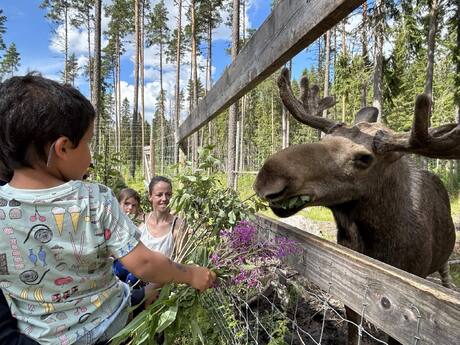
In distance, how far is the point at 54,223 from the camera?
1421 mm

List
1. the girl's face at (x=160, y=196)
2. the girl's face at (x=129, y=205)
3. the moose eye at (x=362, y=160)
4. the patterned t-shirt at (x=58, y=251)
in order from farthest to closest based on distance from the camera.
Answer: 1. the girl's face at (x=129, y=205)
2. the girl's face at (x=160, y=196)
3. the moose eye at (x=362, y=160)
4. the patterned t-shirt at (x=58, y=251)

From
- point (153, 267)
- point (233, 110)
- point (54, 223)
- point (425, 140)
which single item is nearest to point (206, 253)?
point (153, 267)

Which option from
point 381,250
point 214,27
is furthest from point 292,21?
point 214,27

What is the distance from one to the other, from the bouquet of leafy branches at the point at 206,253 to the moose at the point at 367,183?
33 centimetres

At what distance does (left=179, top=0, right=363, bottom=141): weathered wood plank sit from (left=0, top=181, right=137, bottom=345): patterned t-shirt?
1055mm

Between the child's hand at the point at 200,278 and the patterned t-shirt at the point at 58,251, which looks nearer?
the patterned t-shirt at the point at 58,251

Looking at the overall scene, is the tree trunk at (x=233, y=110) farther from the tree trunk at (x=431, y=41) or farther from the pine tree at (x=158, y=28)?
the pine tree at (x=158, y=28)

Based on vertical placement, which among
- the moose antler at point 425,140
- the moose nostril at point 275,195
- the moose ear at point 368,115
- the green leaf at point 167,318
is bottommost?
the green leaf at point 167,318

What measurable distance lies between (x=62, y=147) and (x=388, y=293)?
135cm

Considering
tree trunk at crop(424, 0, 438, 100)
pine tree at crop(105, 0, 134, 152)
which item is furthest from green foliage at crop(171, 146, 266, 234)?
pine tree at crop(105, 0, 134, 152)

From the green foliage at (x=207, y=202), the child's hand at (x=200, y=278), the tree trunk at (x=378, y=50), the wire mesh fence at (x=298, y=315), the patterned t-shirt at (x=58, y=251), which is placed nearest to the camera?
the patterned t-shirt at (x=58, y=251)

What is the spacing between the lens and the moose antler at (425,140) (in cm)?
258

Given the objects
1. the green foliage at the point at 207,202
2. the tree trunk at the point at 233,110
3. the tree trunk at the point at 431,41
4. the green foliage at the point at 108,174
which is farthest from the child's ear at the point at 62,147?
the tree trunk at the point at 431,41

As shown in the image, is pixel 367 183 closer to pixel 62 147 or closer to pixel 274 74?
pixel 62 147
